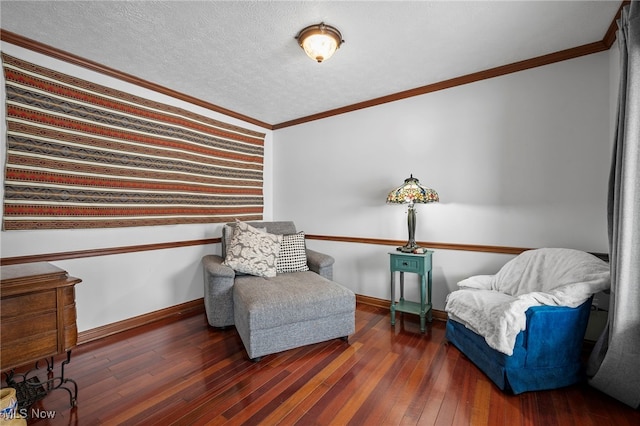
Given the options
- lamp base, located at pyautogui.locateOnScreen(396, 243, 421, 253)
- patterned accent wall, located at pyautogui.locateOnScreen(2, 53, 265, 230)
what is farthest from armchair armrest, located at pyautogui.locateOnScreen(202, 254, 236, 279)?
lamp base, located at pyautogui.locateOnScreen(396, 243, 421, 253)

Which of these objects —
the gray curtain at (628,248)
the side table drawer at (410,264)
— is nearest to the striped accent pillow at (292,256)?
the side table drawer at (410,264)

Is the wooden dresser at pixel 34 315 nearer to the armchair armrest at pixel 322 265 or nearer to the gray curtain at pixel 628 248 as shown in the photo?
the armchair armrest at pixel 322 265

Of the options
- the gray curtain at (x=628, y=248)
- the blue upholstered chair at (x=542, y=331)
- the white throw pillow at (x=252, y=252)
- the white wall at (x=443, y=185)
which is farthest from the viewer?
the white throw pillow at (x=252, y=252)

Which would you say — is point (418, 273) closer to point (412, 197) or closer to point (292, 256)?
point (412, 197)

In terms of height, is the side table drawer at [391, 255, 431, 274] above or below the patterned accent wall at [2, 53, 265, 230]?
below

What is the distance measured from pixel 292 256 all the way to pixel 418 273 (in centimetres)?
124

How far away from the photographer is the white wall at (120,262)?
6.81ft

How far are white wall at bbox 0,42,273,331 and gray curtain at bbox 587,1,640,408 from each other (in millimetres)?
3397

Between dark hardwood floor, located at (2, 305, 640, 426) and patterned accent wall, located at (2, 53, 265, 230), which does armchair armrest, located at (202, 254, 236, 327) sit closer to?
dark hardwood floor, located at (2, 305, 640, 426)

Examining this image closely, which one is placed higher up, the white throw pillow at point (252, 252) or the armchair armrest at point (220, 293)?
the white throw pillow at point (252, 252)

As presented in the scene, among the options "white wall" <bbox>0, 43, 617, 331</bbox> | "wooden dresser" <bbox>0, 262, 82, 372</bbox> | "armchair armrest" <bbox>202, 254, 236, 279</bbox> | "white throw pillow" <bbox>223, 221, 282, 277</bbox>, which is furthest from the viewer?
"white throw pillow" <bbox>223, 221, 282, 277</bbox>

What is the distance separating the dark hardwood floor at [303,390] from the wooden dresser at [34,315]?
42cm

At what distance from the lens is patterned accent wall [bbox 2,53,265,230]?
2.01 metres

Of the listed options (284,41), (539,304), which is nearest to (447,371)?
(539,304)
